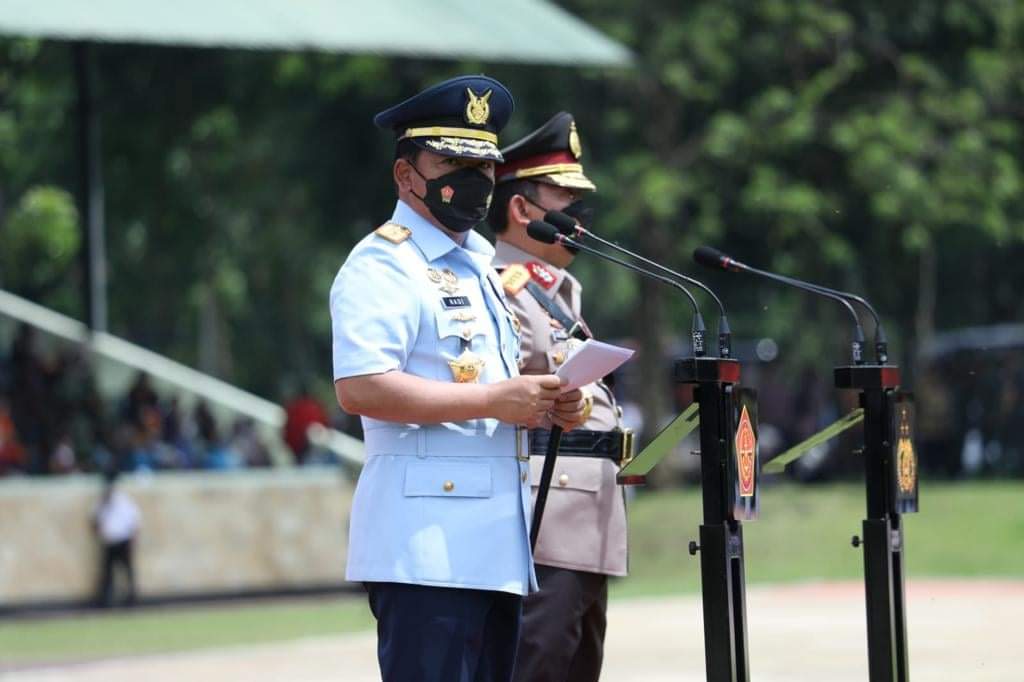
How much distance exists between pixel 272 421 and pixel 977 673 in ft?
42.7

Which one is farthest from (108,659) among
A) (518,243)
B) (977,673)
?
(518,243)

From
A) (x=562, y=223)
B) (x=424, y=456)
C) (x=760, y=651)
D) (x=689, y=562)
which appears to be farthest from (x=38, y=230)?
(x=424, y=456)

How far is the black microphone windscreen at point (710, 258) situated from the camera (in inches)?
229

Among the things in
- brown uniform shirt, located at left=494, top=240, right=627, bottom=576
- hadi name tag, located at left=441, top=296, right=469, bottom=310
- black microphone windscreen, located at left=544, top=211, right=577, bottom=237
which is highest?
black microphone windscreen, located at left=544, top=211, right=577, bottom=237

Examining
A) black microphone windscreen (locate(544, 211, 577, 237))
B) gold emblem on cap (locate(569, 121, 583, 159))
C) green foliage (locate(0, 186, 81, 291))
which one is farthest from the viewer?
green foliage (locate(0, 186, 81, 291))

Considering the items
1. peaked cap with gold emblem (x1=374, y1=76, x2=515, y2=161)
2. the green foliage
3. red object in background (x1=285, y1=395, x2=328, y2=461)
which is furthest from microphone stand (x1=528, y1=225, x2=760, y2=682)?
the green foliage

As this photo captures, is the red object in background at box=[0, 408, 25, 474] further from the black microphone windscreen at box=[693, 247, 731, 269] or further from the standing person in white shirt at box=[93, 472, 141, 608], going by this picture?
the black microphone windscreen at box=[693, 247, 731, 269]

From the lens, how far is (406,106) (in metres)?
5.09

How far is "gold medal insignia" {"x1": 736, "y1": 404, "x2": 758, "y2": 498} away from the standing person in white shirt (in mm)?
13567

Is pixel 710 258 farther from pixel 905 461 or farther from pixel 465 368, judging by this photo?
pixel 465 368

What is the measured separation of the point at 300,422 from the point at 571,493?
15266 mm

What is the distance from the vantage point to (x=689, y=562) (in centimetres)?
2011

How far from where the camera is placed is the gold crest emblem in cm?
509

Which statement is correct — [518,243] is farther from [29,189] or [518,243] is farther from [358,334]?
[29,189]
